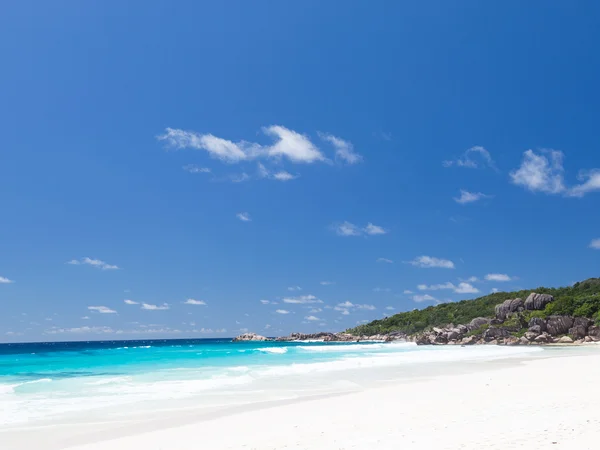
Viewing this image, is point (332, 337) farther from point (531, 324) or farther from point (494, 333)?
point (531, 324)

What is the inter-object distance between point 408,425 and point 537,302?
7452 cm

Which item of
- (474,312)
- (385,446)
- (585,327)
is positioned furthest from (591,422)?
(474,312)

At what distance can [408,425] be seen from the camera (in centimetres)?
965

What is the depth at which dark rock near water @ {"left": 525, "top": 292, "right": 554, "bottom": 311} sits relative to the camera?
73.9 metres

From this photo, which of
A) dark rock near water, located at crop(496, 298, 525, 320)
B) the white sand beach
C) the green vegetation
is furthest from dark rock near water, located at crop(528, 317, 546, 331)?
the white sand beach

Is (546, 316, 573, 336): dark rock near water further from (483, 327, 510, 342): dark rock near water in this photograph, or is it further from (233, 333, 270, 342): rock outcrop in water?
(233, 333, 270, 342): rock outcrop in water

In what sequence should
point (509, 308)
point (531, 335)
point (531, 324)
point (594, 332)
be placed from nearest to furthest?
1. point (594, 332)
2. point (531, 335)
3. point (531, 324)
4. point (509, 308)

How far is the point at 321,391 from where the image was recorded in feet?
57.1

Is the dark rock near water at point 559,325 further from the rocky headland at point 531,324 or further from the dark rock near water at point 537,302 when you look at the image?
the dark rock near water at point 537,302

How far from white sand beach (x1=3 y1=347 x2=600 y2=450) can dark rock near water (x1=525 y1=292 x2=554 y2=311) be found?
219 ft

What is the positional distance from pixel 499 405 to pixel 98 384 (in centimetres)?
1828

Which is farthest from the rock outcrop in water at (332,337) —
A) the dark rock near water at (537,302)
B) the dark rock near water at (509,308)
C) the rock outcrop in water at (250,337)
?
the dark rock near water at (537,302)

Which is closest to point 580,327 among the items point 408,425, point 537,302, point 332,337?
point 537,302

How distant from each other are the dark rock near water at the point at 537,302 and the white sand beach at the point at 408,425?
66601mm
